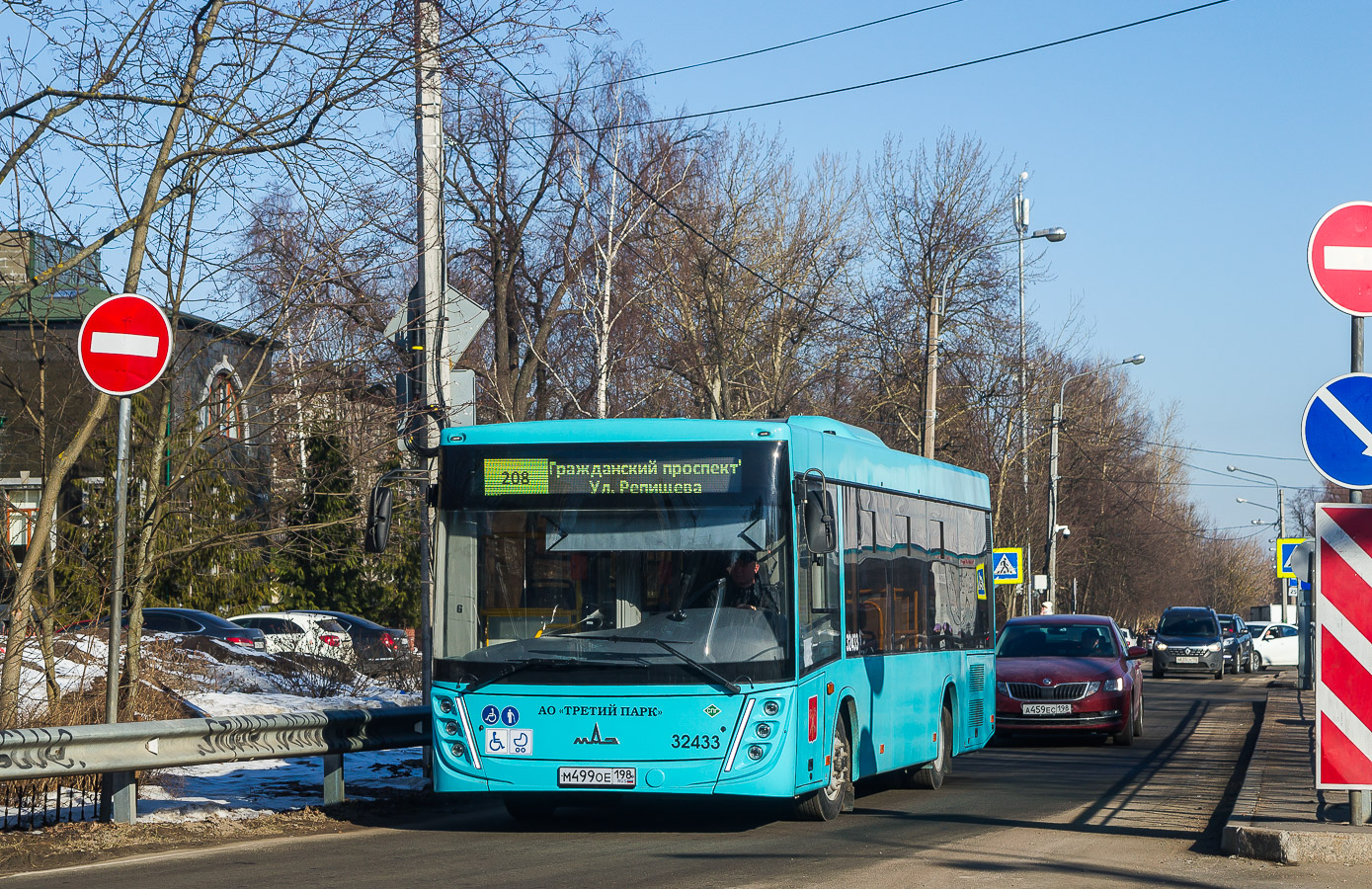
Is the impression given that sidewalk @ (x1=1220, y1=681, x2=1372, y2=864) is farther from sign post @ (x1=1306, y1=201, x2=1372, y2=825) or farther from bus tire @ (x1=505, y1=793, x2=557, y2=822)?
bus tire @ (x1=505, y1=793, x2=557, y2=822)

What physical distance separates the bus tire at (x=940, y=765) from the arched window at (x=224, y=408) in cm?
678

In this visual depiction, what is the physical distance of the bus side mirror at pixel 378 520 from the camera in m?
10.7

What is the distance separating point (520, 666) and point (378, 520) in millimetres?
1364

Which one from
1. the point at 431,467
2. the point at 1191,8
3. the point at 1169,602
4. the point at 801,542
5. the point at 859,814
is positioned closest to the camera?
the point at 801,542

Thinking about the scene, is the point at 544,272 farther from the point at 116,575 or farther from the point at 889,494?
the point at 116,575

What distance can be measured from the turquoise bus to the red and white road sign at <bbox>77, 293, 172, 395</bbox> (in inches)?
88.2

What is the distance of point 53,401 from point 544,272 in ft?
96.0

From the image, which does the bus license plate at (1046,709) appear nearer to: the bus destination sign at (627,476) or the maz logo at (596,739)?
the bus destination sign at (627,476)

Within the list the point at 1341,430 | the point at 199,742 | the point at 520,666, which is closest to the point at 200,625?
the point at 199,742

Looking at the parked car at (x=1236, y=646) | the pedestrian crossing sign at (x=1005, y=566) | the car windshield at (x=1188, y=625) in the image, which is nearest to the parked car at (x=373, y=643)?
the pedestrian crossing sign at (x=1005, y=566)

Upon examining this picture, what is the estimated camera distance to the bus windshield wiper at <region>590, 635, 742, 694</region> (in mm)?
10547

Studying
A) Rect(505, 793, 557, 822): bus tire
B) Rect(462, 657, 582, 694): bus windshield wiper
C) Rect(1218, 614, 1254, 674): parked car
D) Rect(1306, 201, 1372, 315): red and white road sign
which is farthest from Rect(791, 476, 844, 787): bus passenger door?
Rect(1218, 614, 1254, 674): parked car

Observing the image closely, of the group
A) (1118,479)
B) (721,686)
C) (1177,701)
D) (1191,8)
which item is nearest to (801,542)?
(721,686)

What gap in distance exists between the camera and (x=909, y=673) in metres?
13.8
